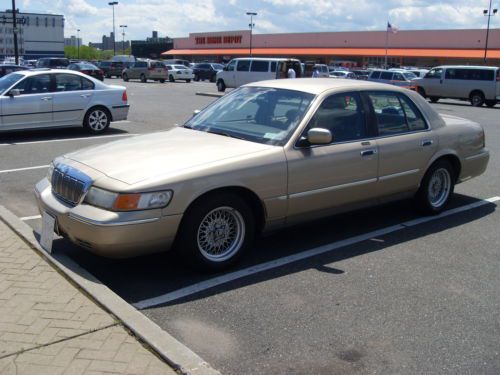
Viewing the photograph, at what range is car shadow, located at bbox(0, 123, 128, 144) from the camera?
12102 millimetres

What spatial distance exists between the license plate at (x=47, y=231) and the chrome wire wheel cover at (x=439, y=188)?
4169 millimetres

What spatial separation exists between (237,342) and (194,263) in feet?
3.64

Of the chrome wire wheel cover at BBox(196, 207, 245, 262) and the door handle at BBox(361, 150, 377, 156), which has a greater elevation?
the door handle at BBox(361, 150, 377, 156)

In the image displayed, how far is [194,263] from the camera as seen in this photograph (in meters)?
4.75

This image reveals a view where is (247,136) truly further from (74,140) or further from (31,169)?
(74,140)

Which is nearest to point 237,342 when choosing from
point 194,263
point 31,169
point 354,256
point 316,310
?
point 316,310

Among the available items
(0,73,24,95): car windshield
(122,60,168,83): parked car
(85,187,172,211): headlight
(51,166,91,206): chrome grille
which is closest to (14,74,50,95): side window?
(0,73,24,95): car windshield

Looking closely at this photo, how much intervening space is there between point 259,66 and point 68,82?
1872 cm

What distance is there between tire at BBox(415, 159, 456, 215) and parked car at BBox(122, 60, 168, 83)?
125 feet

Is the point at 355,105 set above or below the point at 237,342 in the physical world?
above

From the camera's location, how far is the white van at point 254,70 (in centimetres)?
2873

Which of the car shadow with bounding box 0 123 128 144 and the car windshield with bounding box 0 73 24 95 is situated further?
the car shadow with bounding box 0 123 128 144

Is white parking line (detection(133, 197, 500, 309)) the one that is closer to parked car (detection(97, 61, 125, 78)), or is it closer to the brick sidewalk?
the brick sidewalk

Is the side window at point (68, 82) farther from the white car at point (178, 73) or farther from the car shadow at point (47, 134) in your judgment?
the white car at point (178, 73)
